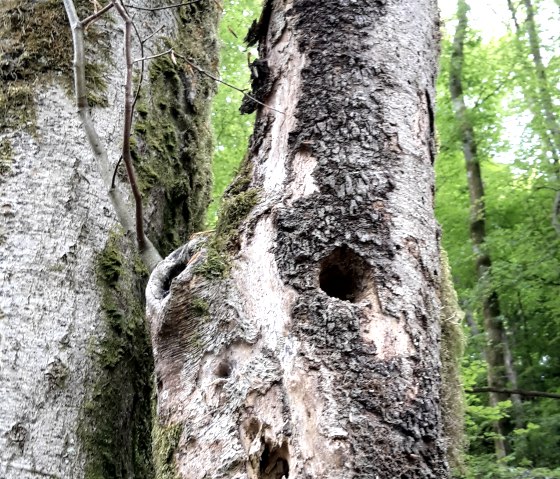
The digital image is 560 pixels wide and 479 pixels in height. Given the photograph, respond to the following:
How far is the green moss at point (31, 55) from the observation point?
263 cm

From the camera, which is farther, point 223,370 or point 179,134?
point 179,134

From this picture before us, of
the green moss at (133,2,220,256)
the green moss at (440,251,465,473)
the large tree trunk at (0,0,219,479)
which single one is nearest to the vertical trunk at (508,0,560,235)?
the green moss at (133,2,220,256)

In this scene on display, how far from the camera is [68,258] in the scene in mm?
2406

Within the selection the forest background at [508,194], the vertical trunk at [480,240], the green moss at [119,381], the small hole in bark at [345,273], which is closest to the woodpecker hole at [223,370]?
the small hole in bark at [345,273]

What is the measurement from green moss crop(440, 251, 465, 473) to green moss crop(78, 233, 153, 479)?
1.12 metres

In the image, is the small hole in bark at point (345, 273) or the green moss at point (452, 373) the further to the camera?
the green moss at point (452, 373)

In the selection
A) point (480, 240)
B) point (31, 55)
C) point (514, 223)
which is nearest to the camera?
point (31, 55)

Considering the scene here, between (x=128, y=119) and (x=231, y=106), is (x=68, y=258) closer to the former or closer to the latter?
(x=128, y=119)

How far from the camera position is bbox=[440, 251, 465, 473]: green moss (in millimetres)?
2227

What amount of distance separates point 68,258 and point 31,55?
975 mm

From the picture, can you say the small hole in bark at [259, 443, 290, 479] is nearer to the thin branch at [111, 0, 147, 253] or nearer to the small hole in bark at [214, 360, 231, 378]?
the small hole in bark at [214, 360, 231, 378]

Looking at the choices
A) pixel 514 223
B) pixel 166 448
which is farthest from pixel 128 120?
pixel 514 223

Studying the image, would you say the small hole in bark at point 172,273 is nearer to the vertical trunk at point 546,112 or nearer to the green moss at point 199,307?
the green moss at point 199,307

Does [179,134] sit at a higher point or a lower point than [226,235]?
higher
